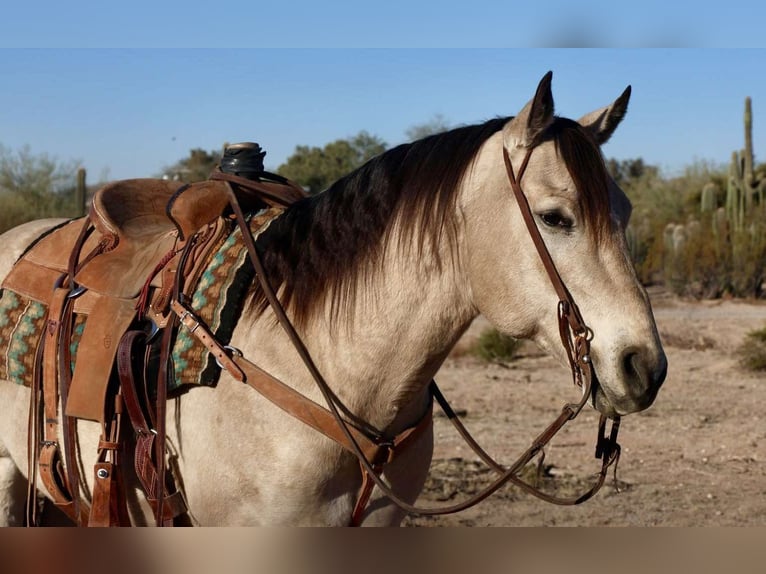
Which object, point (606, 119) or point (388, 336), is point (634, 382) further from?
point (606, 119)

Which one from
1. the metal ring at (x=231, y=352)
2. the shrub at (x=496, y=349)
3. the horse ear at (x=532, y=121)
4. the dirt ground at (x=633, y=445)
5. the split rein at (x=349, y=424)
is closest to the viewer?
the horse ear at (x=532, y=121)

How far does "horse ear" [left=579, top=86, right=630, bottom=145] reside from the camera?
7.67 feet

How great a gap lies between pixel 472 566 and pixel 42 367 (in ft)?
6.19

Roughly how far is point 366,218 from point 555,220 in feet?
1.88

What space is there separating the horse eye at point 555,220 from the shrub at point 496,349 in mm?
8223

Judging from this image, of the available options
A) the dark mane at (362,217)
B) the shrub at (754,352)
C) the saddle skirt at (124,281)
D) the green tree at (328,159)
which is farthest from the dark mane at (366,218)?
the green tree at (328,159)

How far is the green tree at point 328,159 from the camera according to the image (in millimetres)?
22328

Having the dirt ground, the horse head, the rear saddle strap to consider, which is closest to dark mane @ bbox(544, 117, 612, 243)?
the horse head

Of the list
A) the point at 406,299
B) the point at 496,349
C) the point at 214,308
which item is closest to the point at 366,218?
the point at 406,299

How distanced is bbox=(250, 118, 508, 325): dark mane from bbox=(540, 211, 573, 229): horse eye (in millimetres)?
280

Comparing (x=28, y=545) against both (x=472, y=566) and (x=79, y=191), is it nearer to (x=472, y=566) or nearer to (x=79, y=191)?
(x=472, y=566)

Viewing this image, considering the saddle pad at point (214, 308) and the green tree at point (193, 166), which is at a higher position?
the green tree at point (193, 166)

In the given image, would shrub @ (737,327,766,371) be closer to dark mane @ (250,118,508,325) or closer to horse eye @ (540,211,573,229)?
dark mane @ (250,118,508,325)

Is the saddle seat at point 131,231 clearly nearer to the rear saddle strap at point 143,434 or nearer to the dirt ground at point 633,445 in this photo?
the rear saddle strap at point 143,434
